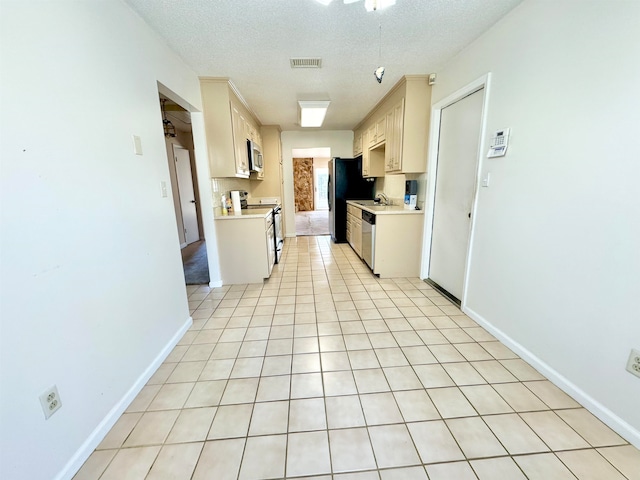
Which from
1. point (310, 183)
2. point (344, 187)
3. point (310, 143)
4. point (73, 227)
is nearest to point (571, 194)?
point (73, 227)

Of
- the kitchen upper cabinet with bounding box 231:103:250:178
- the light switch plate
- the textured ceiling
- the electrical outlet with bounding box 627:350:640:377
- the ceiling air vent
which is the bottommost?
the electrical outlet with bounding box 627:350:640:377

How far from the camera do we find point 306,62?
8.46 ft

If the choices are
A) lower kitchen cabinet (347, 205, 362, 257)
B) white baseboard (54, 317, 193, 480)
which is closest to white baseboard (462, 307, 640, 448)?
lower kitchen cabinet (347, 205, 362, 257)

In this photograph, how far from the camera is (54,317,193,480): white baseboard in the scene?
1.16 metres

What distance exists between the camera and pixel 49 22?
1144 mm

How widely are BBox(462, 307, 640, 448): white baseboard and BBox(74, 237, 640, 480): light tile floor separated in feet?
0.13

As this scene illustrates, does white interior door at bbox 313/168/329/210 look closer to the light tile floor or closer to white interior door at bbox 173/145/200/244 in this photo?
white interior door at bbox 173/145/200/244

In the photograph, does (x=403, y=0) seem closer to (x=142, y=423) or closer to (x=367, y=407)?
(x=367, y=407)

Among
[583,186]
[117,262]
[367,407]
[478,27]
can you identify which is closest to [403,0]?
[478,27]

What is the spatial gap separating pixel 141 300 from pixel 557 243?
268cm

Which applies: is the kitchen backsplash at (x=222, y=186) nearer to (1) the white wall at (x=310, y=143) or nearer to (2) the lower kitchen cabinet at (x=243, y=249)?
(2) the lower kitchen cabinet at (x=243, y=249)

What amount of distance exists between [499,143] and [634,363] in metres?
1.54

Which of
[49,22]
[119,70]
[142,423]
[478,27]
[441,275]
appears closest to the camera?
[49,22]

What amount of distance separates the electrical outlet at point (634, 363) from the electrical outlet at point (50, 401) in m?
2.66
